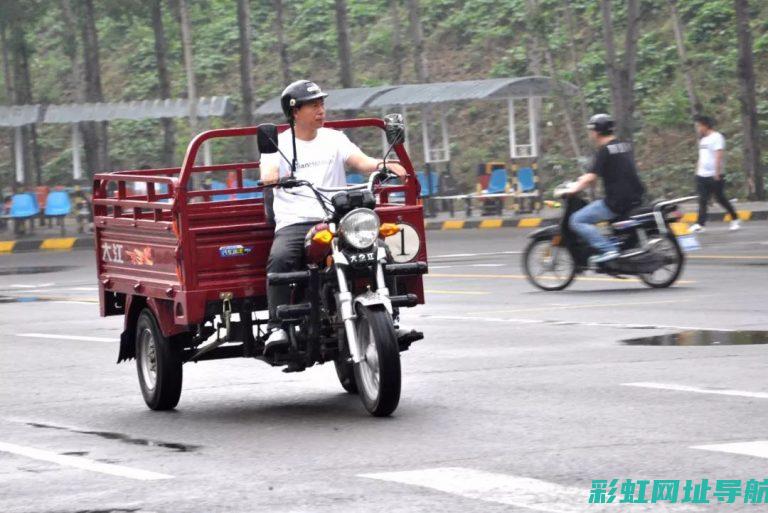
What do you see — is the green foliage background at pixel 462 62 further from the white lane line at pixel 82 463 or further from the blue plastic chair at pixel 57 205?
the white lane line at pixel 82 463

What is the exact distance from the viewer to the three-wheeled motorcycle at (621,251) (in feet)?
60.1

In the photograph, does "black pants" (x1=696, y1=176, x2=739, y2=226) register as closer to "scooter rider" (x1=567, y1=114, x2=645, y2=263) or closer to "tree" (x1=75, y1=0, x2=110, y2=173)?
"scooter rider" (x1=567, y1=114, x2=645, y2=263)

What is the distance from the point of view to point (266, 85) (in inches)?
2461

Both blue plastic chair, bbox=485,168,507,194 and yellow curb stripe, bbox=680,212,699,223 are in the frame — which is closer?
yellow curb stripe, bbox=680,212,699,223

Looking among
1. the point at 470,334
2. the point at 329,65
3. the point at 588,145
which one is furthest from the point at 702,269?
the point at 329,65

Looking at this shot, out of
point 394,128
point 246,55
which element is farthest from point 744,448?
point 246,55

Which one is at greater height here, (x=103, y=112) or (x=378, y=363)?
(x=103, y=112)

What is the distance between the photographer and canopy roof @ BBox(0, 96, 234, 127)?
133 feet

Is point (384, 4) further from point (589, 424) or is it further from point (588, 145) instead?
point (589, 424)

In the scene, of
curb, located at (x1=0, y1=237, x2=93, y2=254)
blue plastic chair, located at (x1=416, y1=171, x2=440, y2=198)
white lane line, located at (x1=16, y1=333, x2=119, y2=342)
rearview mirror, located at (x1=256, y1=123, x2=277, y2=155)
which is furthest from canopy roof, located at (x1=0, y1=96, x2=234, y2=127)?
rearview mirror, located at (x1=256, y1=123, x2=277, y2=155)

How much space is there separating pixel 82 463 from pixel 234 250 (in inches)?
82.9

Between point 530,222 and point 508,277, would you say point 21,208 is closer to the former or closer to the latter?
point 530,222

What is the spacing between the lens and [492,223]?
1432 inches

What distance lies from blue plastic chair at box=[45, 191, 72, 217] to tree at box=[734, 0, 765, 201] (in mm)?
14985
